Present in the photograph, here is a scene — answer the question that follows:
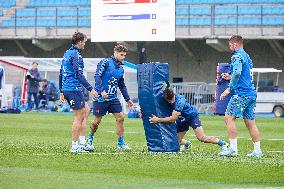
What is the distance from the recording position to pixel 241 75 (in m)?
15.9

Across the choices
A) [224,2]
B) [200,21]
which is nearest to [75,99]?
[200,21]

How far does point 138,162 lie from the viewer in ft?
45.7

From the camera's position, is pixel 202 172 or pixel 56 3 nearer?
pixel 202 172

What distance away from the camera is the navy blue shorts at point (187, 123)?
645 inches

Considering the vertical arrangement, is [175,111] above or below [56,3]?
below

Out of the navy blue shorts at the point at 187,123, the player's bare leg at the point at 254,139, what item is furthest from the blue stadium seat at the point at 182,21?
the player's bare leg at the point at 254,139

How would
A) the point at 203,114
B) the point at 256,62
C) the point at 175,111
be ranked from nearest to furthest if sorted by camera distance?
the point at 175,111, the point at 203,114, the point at 256,62

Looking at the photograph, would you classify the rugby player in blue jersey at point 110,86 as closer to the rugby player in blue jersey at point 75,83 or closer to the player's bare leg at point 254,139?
the rugby player in blue jersey at point 75,83

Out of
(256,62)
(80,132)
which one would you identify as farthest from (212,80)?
(80,132)

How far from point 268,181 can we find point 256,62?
117ft

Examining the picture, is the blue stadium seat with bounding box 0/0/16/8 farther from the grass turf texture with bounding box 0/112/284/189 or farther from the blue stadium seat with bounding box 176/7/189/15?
the grass turf texture with bounding box 0/112/284/189

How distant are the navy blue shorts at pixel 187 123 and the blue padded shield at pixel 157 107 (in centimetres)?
32

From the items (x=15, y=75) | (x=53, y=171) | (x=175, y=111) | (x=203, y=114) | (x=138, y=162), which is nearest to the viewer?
(x=53, y=171)

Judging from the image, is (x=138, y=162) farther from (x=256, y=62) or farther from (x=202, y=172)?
(x=256, y=62)
